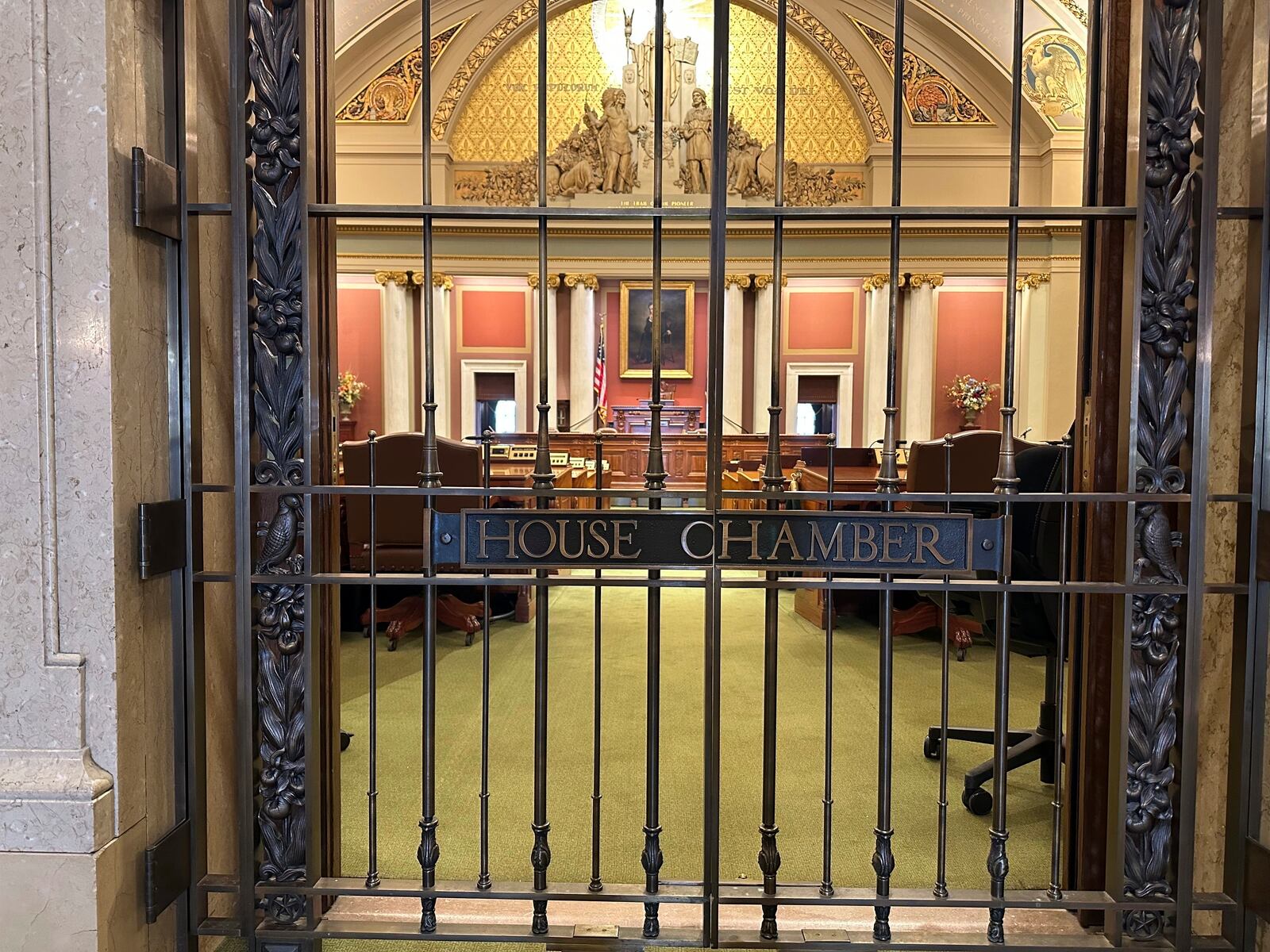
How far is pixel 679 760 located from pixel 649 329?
10.8m

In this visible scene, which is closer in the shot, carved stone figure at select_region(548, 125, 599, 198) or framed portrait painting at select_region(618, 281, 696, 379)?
carved stone figure at select_region(548, 125, 599, 198)

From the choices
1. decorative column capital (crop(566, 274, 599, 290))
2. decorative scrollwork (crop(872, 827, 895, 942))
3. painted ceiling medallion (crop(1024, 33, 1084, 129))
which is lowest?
decorative scrollwork (crop(872, 827, 895, 942))

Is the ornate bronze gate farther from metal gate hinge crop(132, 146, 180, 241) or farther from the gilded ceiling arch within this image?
the gilded ceiling arch

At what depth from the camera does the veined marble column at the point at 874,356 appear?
12680 mm

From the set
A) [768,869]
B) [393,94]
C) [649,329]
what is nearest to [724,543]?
[768,869]

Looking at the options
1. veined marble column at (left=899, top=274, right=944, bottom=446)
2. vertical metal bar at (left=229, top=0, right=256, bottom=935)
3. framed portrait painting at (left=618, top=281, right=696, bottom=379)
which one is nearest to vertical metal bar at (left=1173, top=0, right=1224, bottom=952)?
vertical metal bar at (left=229, top=0, right=256, bottom=935)

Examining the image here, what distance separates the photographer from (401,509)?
4430 mm

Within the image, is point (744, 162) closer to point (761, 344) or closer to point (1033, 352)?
point (761, 344)

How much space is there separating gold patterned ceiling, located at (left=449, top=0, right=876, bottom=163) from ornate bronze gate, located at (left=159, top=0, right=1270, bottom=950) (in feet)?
36.0

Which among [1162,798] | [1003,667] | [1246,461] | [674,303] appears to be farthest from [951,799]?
[674,303]

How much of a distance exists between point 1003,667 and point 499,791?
1.78 metres

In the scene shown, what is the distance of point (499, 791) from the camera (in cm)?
276

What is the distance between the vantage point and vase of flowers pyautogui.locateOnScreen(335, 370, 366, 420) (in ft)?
39.3

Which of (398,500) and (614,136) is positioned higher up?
(614,136)
